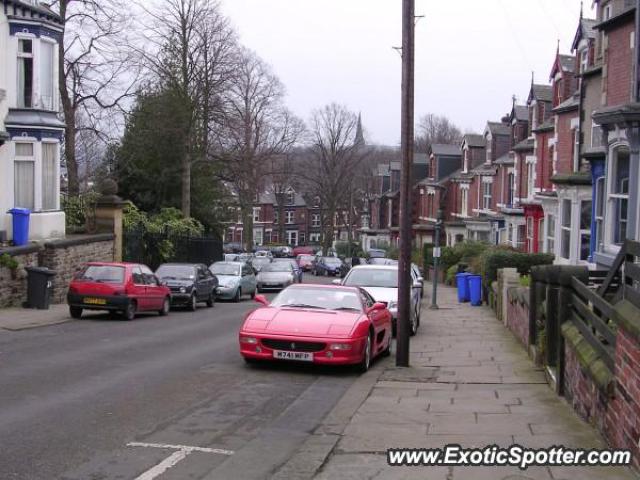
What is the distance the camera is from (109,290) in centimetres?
1956

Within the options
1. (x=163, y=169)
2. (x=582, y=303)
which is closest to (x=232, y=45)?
(x=163, y=169)

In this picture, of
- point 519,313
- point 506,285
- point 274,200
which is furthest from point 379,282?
point 274,200

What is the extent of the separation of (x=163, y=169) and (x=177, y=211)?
109 inches

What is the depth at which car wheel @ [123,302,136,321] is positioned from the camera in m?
19.8

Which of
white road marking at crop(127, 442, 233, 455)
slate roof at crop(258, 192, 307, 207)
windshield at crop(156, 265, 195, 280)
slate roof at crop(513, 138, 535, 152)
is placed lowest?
white road marking at crop(127, 442, 233, 455)

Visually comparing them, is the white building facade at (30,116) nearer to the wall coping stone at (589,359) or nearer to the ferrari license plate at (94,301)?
the ferrari license plate at (94,301)

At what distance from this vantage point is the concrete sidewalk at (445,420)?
6.55 m

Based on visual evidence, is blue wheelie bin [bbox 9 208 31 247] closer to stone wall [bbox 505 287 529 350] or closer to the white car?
the white car

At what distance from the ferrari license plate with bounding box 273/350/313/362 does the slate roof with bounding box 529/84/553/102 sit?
1176 inches

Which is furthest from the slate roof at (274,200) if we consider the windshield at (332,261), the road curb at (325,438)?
the road curb at (325,438)

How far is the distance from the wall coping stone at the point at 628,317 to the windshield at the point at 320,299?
20.5 ft

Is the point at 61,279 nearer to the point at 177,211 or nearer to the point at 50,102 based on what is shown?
the point at 50,102

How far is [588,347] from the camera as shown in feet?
27.2

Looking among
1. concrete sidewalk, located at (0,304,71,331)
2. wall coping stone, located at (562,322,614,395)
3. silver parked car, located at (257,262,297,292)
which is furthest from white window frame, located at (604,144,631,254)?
silver parked car, located at (257,262,297,292)
